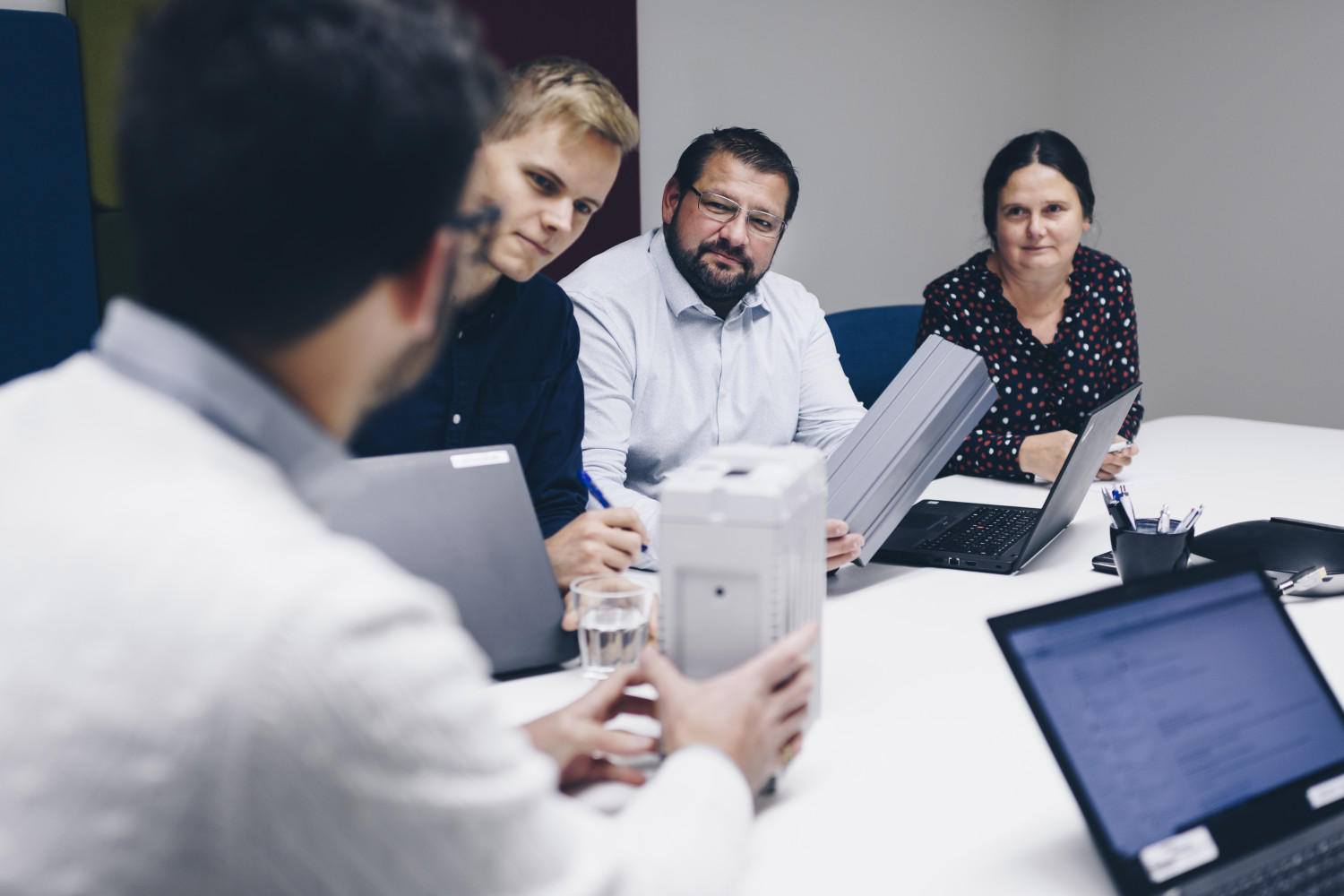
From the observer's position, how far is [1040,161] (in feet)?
8.38

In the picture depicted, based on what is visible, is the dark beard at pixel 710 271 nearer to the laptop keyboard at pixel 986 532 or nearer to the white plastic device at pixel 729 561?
the laptop keyboard at pixel 986 532

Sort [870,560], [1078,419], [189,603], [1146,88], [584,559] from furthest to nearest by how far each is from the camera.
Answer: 1. [1146,88]
2. [1078,419]
3. [870,560]
4. [584,559]
5. [189,603]

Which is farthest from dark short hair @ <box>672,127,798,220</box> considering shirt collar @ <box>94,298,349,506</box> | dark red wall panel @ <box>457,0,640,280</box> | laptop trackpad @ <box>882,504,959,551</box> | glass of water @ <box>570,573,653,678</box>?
shirt collar @ <box>94,298,349,506</box>

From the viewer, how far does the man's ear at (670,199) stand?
2307 millimetres

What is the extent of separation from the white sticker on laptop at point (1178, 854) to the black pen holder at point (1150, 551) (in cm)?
61

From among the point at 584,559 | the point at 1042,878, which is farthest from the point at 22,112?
the point at 1042,878

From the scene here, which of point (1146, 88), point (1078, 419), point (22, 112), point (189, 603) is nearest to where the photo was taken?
point (189, 603)

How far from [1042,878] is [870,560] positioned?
0.83 m

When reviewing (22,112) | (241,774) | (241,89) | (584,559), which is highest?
(22,112)

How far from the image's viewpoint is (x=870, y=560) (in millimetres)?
1612

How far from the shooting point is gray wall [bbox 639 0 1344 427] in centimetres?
359

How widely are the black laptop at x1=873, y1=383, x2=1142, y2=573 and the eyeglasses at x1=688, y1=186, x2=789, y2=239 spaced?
0.76 metres

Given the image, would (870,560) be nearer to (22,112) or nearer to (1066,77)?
(22,112)

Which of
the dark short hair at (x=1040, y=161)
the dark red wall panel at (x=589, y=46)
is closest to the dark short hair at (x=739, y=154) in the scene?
the dark red wall panel at (x=589, y=46)
